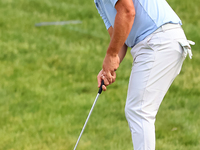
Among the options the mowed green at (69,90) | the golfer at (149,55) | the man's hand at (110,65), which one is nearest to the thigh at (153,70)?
the golfer at (149,55)

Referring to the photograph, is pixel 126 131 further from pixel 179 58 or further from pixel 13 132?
pixel 179 58

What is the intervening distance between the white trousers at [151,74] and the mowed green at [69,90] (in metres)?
1.22

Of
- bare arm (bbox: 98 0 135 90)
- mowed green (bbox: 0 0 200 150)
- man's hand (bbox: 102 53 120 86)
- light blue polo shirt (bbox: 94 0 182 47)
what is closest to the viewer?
bare arm (bbox: 98 0 135 90)

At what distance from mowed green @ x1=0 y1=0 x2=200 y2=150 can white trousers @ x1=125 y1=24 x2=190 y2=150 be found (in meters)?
1.22

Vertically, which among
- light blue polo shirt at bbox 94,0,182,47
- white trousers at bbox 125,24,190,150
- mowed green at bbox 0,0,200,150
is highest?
light blue polo shirt at bbox 94,0,182,47

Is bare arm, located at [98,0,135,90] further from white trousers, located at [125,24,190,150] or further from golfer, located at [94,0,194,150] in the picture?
white trousers, located at [125,24,190,150]

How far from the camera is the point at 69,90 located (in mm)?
4926

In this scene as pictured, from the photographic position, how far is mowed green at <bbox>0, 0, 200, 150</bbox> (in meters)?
A: 3.69

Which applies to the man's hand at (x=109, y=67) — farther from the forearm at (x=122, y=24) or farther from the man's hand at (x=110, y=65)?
the forearm at (x=122, y=24)

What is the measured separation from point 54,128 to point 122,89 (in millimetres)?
1456

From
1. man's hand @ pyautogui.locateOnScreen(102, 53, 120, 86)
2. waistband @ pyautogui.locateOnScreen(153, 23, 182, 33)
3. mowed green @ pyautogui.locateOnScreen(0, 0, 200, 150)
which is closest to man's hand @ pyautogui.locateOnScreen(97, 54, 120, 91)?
man's hand @ pyautogui.locateOnScreen(102, 53, 120, 86)

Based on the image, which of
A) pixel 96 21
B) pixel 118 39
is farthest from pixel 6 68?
pixel 118 39

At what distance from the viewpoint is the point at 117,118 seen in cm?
419

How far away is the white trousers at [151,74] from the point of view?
232 centimetres
